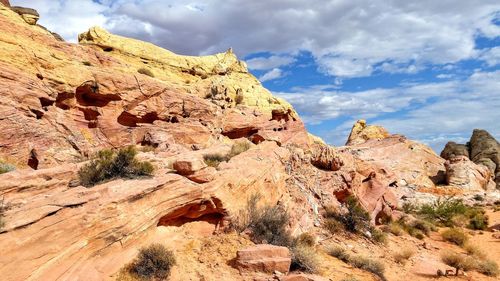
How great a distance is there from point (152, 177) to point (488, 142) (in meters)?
47.1

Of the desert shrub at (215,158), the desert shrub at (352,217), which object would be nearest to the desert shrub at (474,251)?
the desert shrub at (352,217)

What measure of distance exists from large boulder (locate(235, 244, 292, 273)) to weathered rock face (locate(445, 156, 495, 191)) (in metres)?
28.8

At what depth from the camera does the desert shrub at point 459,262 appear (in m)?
13.6

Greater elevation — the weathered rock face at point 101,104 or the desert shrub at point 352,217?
the weathered rock face at point 101,104

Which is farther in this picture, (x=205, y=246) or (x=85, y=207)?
(x=205, y=246)

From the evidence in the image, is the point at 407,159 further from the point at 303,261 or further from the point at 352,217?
the point at 303,261

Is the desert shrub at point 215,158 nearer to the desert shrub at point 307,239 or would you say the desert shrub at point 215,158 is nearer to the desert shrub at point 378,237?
the desert shrub at point 307,239

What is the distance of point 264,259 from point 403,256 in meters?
7.38

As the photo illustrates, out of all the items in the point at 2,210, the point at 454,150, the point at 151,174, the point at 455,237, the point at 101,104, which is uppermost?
the point at 454,150

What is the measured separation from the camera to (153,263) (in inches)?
322

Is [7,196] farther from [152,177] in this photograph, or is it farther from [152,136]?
[152,136]

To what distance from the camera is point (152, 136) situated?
62.6 feet

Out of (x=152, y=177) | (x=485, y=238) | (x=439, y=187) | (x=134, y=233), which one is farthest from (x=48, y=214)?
(x=439, y=187)

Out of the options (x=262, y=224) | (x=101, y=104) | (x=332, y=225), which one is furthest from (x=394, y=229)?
(x=101, y=104)
